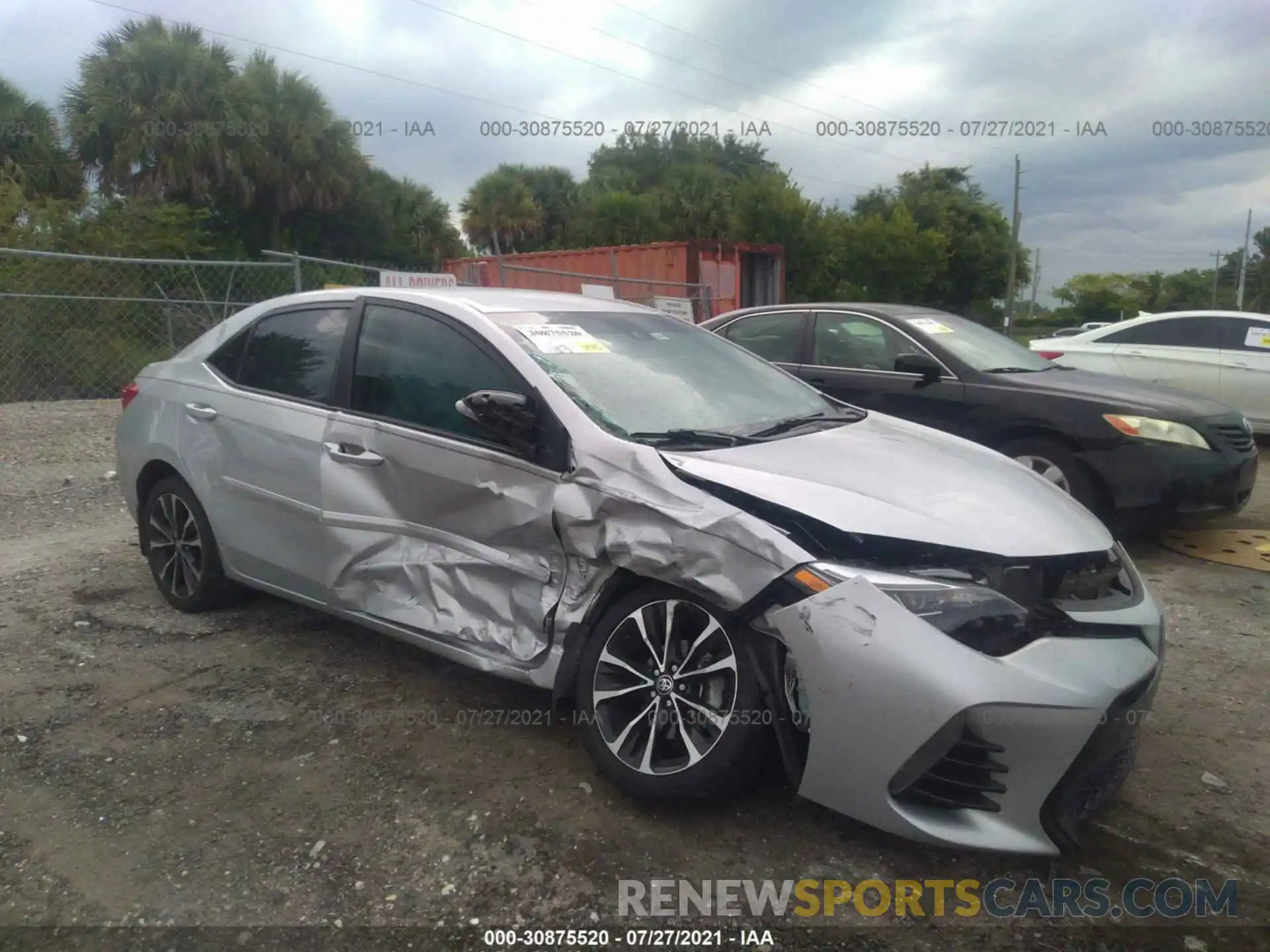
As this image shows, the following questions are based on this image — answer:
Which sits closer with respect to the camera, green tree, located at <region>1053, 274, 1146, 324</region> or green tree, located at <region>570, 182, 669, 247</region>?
green tree, located at <region>570, 182, 669, 247</region>

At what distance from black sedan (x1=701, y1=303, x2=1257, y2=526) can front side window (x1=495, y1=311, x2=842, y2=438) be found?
223cm

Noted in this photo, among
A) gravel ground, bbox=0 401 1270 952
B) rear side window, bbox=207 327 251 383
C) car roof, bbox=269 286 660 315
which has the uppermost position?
car roof, bbox=269 286 660 315

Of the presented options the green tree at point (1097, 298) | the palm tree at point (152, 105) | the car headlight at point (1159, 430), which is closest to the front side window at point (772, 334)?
the car headlight at point (1159, 430)

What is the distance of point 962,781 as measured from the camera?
2420 millimetres

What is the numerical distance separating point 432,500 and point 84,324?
9297 mm

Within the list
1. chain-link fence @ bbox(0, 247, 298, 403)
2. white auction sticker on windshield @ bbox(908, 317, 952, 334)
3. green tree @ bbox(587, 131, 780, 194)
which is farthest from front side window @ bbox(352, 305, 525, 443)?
green tree @ bbox(587, 131, 780, 194)

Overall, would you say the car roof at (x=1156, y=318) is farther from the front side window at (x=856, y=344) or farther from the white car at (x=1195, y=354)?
the front side window at (x=856, y=344)

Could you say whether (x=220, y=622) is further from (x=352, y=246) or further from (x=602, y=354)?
(x=352, y=246)

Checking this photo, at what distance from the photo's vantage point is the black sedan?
18.0 ft

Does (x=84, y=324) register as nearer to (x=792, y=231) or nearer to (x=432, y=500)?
(x=432, y=500)

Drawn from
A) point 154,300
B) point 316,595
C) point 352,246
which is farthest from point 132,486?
point 352,246

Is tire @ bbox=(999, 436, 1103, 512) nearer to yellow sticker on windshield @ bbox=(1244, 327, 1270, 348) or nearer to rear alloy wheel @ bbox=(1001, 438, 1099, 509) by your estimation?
rear alloy wheel @ bbox=(1001, 438, 1099, 509)

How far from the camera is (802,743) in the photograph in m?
2.59

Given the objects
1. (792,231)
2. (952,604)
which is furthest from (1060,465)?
(792,231)
